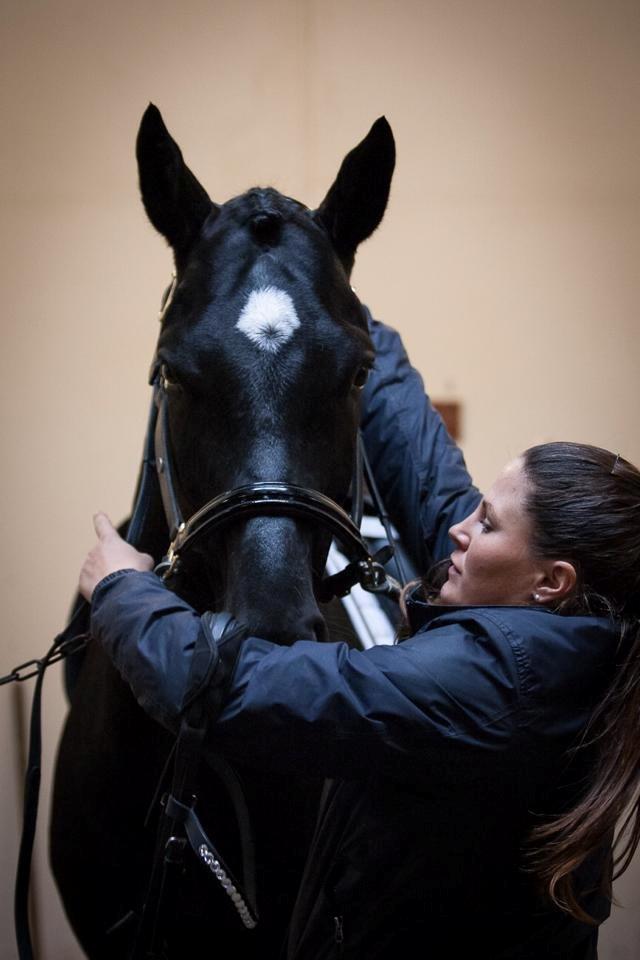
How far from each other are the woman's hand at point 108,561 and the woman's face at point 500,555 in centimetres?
37

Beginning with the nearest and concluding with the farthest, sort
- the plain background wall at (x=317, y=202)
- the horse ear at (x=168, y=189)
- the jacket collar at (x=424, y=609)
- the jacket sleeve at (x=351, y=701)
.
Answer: the jacket sleeve at (x=351, y=701)
the jacket collar at (x=424, y=609)
the horse ear at (x=168, y=189)
the plain background wall at (x=317, y=202)

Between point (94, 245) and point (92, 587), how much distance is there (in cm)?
176

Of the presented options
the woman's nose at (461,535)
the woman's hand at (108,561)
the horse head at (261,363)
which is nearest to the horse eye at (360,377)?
the horse head at (261,363)

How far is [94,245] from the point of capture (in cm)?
267

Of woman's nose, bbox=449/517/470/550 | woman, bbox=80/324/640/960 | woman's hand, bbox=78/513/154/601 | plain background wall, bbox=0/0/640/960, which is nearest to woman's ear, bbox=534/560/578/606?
woman, bbox=80/324/640/960

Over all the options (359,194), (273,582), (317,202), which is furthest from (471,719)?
(317,202)

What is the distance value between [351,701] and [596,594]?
11.2 inches

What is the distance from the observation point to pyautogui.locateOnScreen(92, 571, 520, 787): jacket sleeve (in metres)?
0.90

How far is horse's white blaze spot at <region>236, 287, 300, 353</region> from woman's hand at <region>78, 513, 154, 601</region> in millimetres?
300

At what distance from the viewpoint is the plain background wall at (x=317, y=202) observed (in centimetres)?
261

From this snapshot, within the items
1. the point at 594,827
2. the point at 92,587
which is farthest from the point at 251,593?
the point at 594,827

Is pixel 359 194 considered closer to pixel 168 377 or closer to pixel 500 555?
pixel 168 377

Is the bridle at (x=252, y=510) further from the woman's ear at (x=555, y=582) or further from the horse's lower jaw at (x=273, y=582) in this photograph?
the woman's ear at (x=555, y=582)

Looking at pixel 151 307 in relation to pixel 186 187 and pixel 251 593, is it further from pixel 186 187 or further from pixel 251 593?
pixel 251 593
